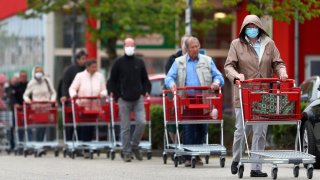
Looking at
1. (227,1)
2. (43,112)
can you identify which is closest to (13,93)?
(43,112)

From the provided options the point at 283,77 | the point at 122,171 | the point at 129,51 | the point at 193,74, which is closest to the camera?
the point at 283,77

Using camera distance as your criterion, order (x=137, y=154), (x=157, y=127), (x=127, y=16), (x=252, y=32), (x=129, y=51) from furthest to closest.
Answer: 1. (x=127, y=16)
2. (x=157, y=127)
3. (x=137, y=154)
4. (x=129, y=51)
5. (x=252, y=32)

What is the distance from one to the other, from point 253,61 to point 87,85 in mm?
7922

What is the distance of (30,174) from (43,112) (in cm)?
813

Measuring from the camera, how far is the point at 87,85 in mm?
21688

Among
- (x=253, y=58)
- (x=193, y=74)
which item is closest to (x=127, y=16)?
(x=193, y=74)

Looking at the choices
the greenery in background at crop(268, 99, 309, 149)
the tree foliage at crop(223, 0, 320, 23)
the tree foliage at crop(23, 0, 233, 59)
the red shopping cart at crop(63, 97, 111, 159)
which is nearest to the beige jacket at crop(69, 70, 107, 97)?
the red shopping cart at crop(63, 97, 111, 159)

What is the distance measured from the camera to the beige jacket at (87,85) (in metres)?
21.7

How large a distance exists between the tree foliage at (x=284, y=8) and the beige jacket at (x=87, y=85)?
10.2 feet

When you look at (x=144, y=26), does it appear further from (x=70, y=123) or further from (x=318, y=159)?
(x=318, y=159)

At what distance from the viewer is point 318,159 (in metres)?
15.9

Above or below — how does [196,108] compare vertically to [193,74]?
below

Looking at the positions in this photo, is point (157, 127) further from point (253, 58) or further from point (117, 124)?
point (253, 58)

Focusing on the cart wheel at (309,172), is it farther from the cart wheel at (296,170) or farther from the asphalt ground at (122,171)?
the asphalt ground at (122,171)
